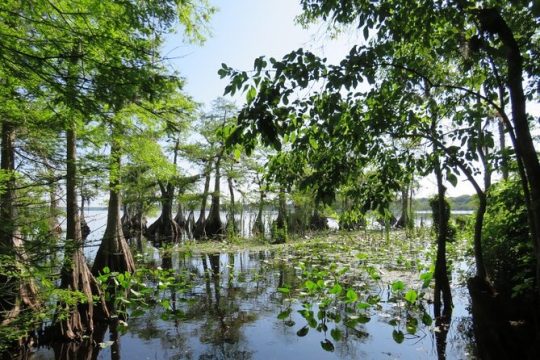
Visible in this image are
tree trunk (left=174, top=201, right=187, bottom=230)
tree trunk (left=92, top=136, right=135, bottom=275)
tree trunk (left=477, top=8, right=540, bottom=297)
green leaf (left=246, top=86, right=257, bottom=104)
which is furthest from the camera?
tree trunk (left=174, top=201, right=187, bottom=230)

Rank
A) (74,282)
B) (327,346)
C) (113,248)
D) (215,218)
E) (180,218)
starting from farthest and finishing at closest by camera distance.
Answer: (180,218)
(215,218)
(113,248)
(74,282)
(327,346)

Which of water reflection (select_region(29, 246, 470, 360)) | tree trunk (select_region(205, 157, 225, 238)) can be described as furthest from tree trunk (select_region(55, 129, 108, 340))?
tree trunk (select_region(205, 157, 225, 238))

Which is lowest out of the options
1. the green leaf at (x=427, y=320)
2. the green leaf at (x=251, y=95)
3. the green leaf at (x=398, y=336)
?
the green leaf at (x=398, y=336)

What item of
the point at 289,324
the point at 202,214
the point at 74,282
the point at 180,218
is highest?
the point at 202,214

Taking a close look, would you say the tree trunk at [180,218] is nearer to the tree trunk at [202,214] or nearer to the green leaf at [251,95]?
the tree trunk at [202,214]

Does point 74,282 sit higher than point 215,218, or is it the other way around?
point 215,218

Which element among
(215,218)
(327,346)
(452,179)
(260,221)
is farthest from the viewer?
(215,218)

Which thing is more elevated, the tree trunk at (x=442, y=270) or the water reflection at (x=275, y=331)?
the tree trunk at (x=442, y=270)

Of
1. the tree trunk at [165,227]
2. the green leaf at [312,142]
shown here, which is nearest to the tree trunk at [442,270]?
the green leaf at [312,142]

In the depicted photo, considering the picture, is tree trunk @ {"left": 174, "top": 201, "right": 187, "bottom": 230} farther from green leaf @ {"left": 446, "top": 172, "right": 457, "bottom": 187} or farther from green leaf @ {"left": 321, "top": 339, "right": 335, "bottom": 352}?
green leaf @ {"left": 446, "top": 172, "right": 457, "bottom": 187}

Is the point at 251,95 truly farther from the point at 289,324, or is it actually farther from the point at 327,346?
the point at 289,324

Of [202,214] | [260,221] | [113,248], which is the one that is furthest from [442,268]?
[202,214]

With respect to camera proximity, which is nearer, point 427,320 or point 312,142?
point 312,142

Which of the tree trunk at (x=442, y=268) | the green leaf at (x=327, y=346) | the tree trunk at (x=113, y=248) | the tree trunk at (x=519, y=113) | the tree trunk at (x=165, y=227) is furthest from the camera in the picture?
the tree trunk at (x=165, y=227)
